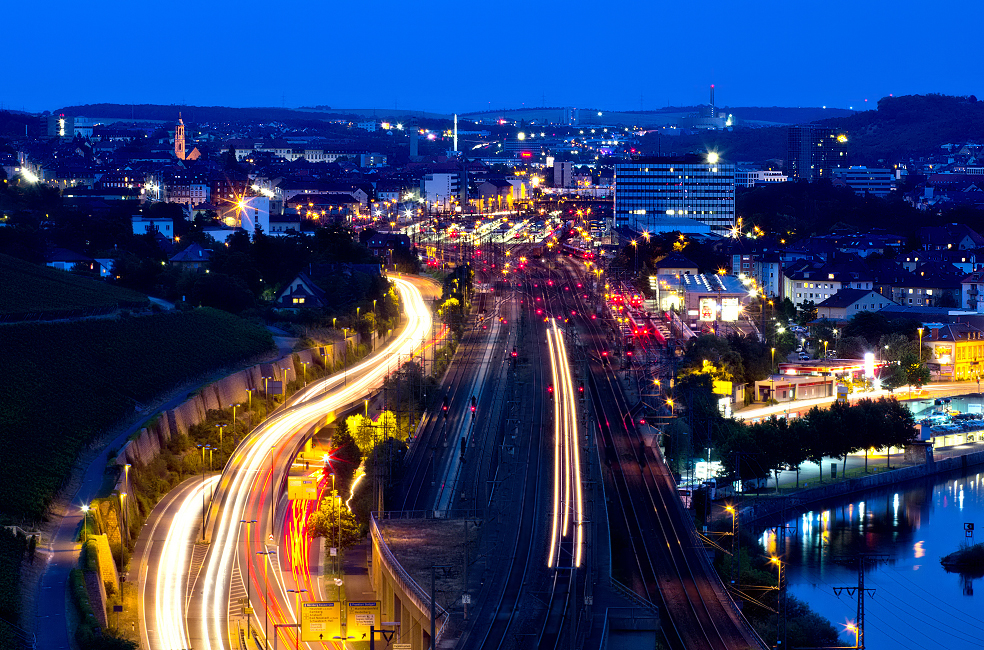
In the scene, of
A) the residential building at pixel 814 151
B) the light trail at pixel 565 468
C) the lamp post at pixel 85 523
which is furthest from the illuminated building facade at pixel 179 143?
the lamp post at pixel 85 523

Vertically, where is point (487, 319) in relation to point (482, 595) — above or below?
above

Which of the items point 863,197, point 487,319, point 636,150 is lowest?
point 487,319

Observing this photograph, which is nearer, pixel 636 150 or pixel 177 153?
pixel 177 153

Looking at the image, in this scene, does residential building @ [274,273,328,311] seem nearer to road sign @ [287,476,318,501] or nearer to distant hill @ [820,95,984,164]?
road sign @ [287,476,318,501]

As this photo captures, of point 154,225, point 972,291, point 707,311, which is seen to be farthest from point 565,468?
point 154,225

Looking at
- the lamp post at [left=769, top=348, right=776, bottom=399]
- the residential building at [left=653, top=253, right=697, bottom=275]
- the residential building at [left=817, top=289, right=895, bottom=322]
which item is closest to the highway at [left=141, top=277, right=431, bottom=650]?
the lamp post at [left=769, top=348, right=776, bottom=399]

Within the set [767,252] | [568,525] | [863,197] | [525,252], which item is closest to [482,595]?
[568,525]

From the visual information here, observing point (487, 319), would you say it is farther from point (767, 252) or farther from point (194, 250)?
point (767, 252)
